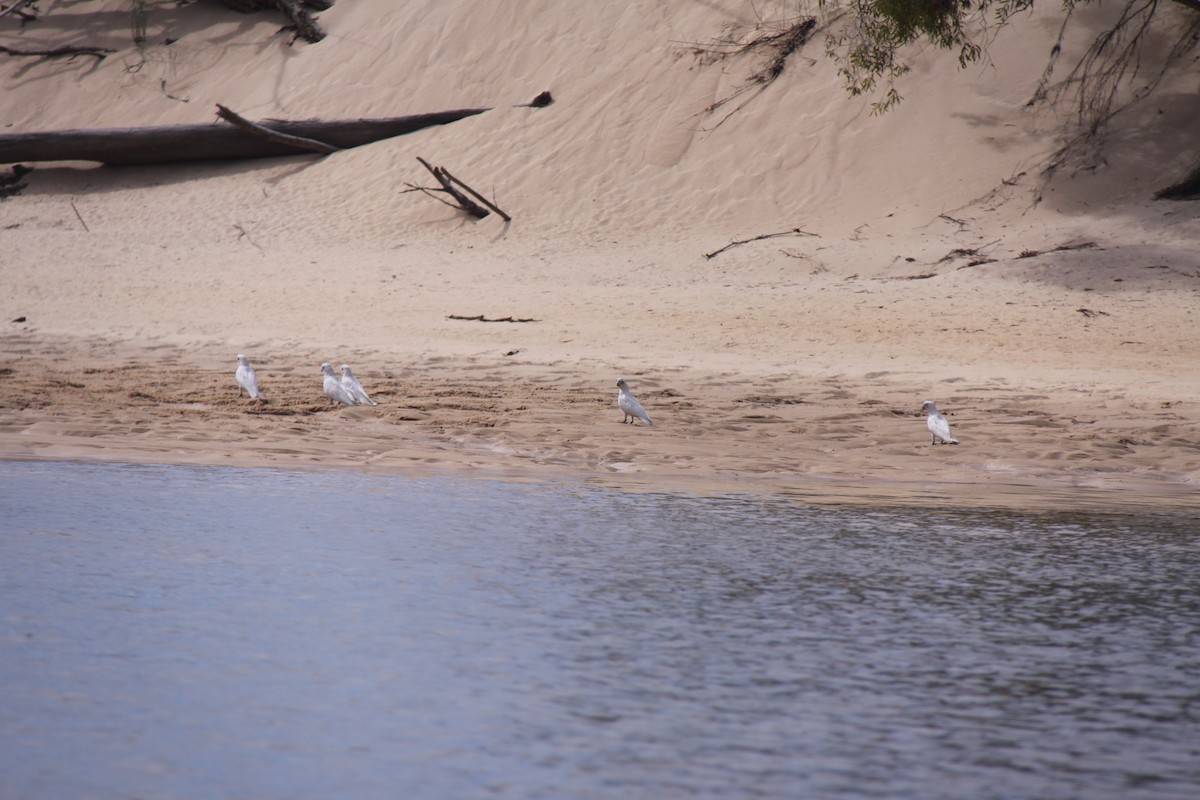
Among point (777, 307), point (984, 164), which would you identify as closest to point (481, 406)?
point (777, 307)

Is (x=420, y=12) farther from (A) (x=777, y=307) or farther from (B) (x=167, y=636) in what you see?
(B) (x=167, y=636)

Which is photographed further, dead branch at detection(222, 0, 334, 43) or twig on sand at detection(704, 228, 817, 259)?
dead branch at detection(222, 0, 334, 43)

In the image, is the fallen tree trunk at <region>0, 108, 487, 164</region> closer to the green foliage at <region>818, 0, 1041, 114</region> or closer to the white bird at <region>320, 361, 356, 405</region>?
the green foliage at <region>818, 0, 1041, 114</region>

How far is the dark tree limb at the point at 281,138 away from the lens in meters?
22.4

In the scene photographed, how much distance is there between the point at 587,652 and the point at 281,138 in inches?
803

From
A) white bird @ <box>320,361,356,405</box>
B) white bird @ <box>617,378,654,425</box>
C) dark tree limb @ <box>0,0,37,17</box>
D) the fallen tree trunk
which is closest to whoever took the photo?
white bird @ <box>617,378,654,425</box>

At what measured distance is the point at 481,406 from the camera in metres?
9.07

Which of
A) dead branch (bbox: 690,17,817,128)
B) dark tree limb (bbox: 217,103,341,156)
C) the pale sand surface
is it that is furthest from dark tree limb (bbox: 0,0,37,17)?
dead branch (bbox: 690,17,817,128)

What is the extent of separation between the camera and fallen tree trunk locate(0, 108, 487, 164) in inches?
896

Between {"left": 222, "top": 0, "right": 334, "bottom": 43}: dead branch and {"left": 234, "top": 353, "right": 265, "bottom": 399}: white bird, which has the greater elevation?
{"left": 222, "top": 0, "right": 334, "bottom": 43}: dead branch

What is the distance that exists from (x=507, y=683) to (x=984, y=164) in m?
15.2

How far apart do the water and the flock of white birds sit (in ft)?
6.79

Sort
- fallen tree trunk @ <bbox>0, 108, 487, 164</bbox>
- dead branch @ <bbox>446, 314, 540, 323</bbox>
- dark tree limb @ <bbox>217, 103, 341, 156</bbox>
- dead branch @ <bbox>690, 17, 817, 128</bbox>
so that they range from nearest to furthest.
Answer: dead branch @ <bbox>446, 314, 540, 323</bbox>, dead branch @ <bbox>690, 17, 817, 128</bbox>, dark tree limb @ <bbox>217, 103, 341, 156</bbox>, fallen tree trunk @ <bbox>0, 108, 487, 164</bbox>

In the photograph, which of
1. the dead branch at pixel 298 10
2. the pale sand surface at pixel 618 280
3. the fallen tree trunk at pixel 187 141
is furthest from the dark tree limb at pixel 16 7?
the fallen tree trunk at pixel 187 141
